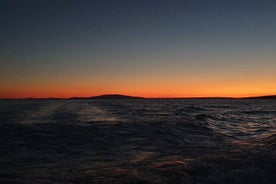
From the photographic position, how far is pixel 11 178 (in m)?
7.85

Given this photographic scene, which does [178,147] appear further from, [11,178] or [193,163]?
[11,178]

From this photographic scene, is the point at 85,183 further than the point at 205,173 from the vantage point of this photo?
No

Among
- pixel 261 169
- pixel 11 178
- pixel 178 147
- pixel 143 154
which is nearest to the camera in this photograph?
pixel 11 178

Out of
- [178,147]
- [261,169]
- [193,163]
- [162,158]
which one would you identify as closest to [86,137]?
[178,147]

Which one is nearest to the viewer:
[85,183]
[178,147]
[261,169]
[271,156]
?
[85,183]

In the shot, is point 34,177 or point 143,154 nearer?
point 34,177

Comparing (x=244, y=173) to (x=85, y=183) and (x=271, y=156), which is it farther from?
(x=85, y=183)

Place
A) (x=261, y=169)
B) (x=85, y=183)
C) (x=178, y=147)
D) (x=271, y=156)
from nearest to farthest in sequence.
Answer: (x=85, y=183), (x=261, y=169), (x=271, y=156), (x=178, y=147)

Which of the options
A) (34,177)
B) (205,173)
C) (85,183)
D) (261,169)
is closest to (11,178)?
(34,177)

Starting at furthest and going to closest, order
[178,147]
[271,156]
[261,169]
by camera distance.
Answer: [178,147] → [271,156] → [261,169]

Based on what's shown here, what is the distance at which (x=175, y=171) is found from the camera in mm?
8148

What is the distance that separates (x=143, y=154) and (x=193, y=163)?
2839 millimetres

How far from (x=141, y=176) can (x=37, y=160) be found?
4175 millimetres

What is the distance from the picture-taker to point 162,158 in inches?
422
